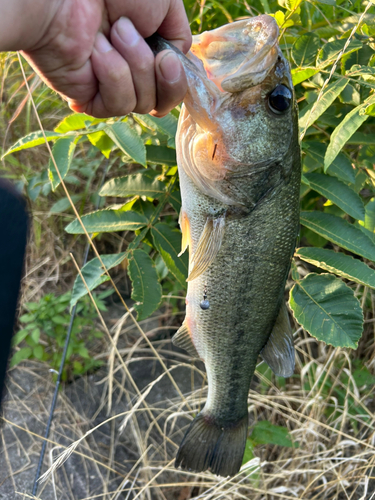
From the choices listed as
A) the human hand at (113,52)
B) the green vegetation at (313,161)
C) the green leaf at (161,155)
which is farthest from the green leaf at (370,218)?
the human hand at (113,52)

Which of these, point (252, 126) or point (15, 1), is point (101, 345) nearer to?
point (252, 126)

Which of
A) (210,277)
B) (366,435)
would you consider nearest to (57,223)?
(210,277)

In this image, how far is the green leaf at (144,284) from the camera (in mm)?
1849

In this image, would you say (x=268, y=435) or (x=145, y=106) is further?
(x=268, y=435)

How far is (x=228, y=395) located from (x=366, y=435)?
1438 millimetres

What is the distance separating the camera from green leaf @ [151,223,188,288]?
1954mm

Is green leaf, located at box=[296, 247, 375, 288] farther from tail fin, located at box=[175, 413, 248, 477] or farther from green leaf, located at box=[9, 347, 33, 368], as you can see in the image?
green leaf, located at box=[9, 347, 33, 368]

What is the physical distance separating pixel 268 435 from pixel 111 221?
163 cm

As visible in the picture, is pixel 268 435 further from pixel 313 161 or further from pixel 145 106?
pixel 145 106

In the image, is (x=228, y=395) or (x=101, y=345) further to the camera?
(x=101, y=345)

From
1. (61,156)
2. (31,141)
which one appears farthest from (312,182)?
(31,141)

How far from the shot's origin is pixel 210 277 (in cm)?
166

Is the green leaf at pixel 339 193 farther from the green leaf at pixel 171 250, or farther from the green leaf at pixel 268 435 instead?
the green leaf at pixel 268 435

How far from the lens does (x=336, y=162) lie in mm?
1847
